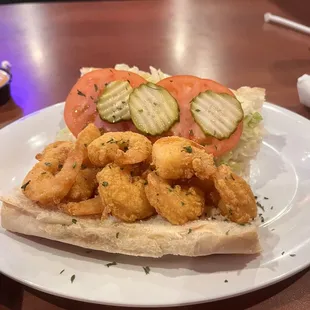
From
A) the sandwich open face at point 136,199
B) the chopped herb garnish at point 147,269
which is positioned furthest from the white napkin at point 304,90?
the chopped herb garnish at point 147,269

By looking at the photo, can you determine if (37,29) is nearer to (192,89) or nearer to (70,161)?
(192,89)

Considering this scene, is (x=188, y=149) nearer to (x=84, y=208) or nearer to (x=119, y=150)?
(x=119, y=150)

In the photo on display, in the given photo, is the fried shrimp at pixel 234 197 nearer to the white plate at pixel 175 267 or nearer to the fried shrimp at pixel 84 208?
the white plate at pixel 175 267

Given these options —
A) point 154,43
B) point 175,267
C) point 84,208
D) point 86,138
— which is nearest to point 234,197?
point 175,267

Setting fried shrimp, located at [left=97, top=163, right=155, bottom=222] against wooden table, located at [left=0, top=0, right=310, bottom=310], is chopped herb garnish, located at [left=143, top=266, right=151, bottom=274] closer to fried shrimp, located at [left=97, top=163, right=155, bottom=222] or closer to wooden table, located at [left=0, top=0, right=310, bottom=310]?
fried shrimp, located at [left=97, top=163, right=155, bottom=222]

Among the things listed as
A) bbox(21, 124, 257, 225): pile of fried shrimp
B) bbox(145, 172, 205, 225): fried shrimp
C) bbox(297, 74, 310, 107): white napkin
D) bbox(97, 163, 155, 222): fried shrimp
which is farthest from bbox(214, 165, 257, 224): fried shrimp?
bbox(297, 74, 310, 107): white napkin

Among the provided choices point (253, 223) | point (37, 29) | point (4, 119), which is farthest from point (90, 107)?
point (37, 29)
